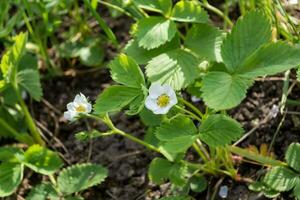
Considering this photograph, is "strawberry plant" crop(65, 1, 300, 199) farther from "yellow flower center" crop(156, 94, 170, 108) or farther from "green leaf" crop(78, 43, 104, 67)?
"green leaf" crop(78, 43, 104, 67)

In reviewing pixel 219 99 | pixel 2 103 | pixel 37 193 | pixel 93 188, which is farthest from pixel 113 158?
pixel 219 99

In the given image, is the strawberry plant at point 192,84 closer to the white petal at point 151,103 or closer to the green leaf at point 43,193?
the white petal at point 151,103

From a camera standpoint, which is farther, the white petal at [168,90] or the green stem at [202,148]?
the green stem at [202,148]

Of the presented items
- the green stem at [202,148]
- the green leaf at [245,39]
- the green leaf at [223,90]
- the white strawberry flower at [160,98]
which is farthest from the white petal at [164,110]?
the green stem at [202,148]

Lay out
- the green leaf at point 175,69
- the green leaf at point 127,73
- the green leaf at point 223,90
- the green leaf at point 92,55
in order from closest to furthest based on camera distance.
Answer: the green leaf at point 223,90 → the green leaf at point 127,73 → the green leaf at point 175,69 → the green leaf at point 92,55

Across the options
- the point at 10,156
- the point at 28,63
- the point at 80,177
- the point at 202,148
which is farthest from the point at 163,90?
the point at 28,63
